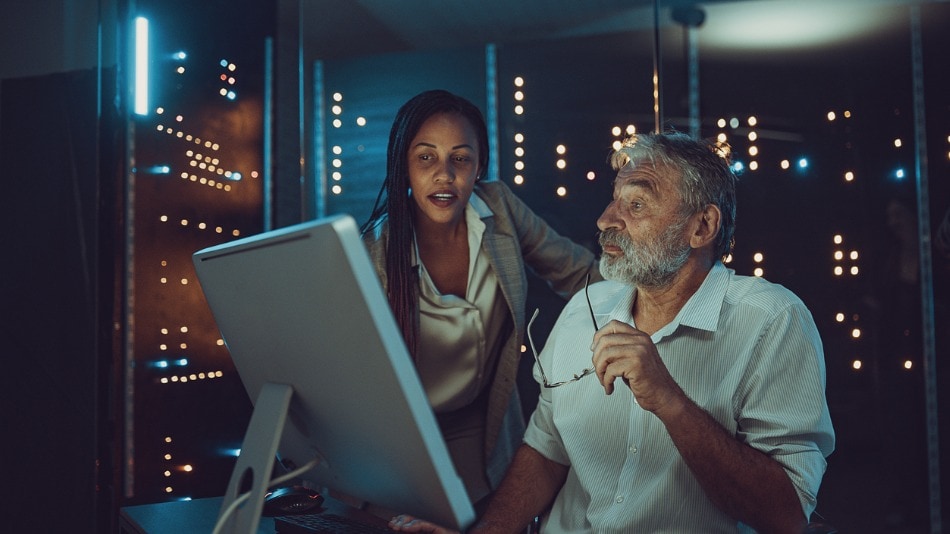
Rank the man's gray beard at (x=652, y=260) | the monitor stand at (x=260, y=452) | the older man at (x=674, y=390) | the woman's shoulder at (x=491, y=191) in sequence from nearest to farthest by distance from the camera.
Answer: the monitor stand at (x=260, y=452) → the older man at (x=674, y=390) → the man's gray beard at (x=652, y=260) → the woman's shoulder at (x=491, y=191)

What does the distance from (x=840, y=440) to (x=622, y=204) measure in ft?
6.75

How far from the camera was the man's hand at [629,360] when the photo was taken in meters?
1.36

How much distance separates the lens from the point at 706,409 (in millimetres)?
1676

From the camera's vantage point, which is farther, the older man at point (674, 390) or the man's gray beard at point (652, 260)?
the man's gray beard at point (652, 260)

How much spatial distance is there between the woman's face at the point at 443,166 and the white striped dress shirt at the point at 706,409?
728 mm

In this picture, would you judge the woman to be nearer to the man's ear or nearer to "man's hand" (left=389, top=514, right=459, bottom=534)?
the man's ear

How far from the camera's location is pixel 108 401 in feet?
8.27

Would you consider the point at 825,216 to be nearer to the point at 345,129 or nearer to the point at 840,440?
the point at 840,440

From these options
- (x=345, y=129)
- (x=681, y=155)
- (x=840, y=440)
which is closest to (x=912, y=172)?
(x=840, y=440)

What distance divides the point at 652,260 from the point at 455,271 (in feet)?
2.73

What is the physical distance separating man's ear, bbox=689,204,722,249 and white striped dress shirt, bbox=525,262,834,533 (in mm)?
80

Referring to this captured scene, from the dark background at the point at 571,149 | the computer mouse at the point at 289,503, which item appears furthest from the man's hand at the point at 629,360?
the dark background at the point at 571,149

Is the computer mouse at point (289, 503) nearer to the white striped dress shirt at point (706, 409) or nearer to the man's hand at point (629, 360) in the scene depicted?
the white striped dress shirt at point (706, 409)

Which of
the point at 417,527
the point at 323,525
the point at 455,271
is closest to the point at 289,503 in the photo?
the point at 323,525
